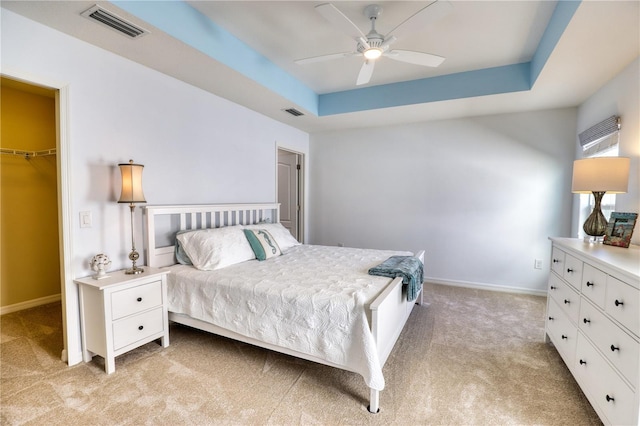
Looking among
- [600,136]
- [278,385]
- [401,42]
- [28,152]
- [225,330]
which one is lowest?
[278,385]

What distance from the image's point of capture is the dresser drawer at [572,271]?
77.2 inches

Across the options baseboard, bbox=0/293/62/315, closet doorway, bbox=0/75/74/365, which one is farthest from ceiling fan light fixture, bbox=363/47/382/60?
baseboard, bbox=0/293/62/315

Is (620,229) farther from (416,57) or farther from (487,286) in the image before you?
(487,286)

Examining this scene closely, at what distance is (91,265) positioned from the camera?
221 centimetres

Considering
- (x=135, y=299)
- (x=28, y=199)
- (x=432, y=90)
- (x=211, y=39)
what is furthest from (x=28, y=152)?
(x=432, y=90)

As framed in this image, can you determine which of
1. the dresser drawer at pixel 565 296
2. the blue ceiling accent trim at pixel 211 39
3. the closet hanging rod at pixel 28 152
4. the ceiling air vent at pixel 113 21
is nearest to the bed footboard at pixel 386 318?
the dresser drawer at pixel 565 296

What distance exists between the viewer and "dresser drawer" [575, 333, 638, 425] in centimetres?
136

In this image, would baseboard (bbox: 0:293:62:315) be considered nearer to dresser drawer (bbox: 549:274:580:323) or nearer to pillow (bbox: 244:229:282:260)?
pillow (bbox: 244:229:282:260)

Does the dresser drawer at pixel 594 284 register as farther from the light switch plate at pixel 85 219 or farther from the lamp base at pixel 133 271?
the light switch plate at pixel 85 219

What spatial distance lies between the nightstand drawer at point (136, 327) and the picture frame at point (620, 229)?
3.50 meters

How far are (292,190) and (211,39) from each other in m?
3.08

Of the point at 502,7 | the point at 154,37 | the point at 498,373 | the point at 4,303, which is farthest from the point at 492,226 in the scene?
the point at 4,303

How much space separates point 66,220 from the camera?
7.05 ft

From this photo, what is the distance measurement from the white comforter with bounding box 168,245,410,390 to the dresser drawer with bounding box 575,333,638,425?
3.66 feet
